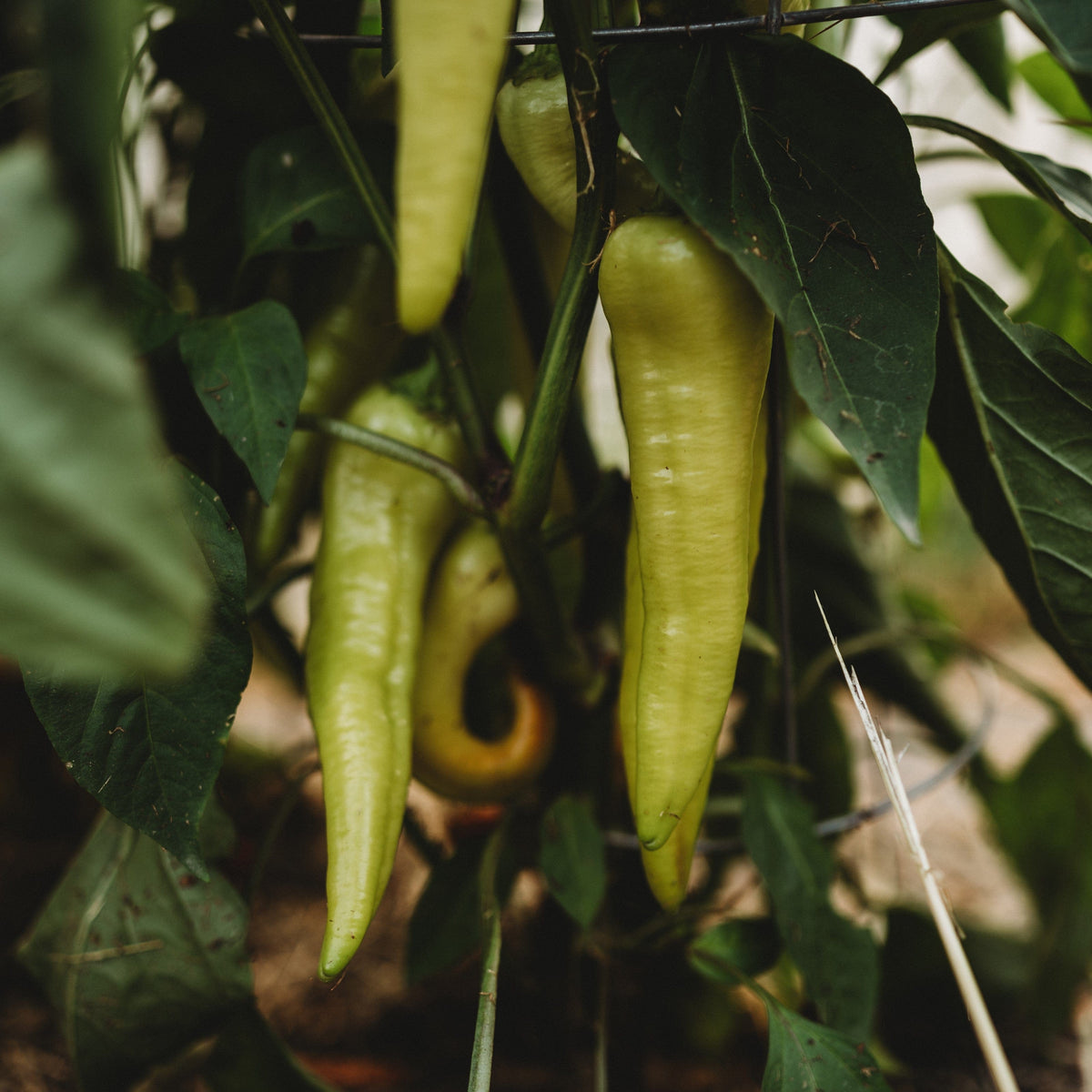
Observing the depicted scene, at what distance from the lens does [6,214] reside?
12 cm

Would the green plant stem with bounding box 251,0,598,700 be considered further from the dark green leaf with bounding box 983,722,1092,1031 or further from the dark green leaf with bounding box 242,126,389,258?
the dark green leaf with bounding box 983,722,1092,1031

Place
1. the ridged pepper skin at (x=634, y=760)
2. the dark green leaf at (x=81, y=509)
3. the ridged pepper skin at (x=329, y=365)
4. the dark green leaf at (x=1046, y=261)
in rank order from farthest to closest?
1. the dark green leaf at (x=1046, y=261)
2. the ridged pepper skin at (x=329, y=365)
3. the ridged pepper skin at (x=634, y=760)
4. the dark green leaf at (x=81, y=509)

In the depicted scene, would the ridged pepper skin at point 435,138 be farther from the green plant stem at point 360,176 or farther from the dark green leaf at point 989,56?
the dark green leaf at point 989,56

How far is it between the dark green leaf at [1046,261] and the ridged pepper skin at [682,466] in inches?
14.9

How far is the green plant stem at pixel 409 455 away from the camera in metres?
0.35

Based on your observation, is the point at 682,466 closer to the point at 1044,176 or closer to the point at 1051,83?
the point at 1044,176

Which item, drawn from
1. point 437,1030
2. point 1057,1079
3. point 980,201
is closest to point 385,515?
point 437,1030

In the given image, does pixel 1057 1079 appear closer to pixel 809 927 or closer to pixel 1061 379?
pixel 809 927

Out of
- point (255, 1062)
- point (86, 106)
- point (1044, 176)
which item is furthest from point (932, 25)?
point (255, 1062)

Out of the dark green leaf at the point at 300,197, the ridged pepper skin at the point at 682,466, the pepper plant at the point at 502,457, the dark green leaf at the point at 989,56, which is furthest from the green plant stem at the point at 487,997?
the dark green leaf at the point at 989,56

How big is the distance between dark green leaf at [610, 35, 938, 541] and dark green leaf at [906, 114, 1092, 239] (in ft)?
0.41

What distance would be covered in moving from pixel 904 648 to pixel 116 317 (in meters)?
0.72

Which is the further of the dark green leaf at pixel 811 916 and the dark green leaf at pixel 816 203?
the dark green leaf at pixel 811 916

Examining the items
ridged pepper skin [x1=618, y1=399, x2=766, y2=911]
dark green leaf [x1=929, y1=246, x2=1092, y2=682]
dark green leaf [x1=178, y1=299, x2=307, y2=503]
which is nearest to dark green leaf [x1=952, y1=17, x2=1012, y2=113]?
dark green leaf [x1=929, y1=246, x2=1092, y2=682]
